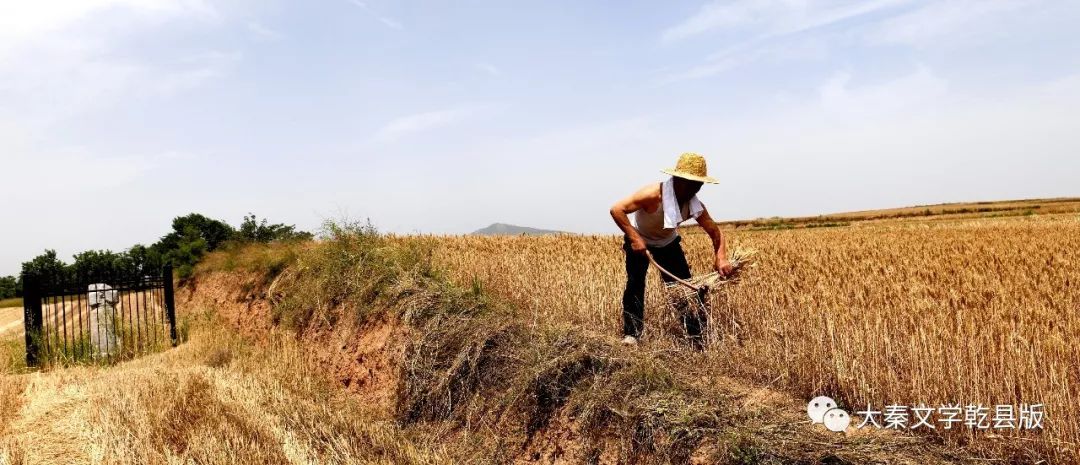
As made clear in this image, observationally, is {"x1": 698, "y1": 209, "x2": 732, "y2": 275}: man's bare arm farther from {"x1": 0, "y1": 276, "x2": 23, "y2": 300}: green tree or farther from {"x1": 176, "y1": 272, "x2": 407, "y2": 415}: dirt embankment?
{"x1": 0, "y1": 276, "x2": 23, "y2": 300}: green tree

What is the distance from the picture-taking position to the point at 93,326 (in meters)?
11.9

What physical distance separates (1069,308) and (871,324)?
1459 millimetres

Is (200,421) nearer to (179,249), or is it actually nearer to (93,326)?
(93,326)

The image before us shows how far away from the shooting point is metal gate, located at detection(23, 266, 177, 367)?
36.7 feet

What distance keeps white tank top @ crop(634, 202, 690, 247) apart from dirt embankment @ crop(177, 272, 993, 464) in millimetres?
1107

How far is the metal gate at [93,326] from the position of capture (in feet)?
36.7

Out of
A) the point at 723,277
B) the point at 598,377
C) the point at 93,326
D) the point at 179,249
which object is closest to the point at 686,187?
the point at 723,277

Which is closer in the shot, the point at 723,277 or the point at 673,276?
the point at 673,276

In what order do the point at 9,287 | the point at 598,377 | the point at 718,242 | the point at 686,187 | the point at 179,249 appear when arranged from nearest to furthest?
the point at 598,377
the point at 686,187
the point at 718,242
the point at 179,249
the point at 9,287

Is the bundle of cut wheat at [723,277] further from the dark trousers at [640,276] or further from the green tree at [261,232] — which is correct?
the green tree at [261,232]

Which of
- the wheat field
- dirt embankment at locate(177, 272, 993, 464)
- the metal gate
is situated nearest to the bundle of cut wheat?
the wheat field

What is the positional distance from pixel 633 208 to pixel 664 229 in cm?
44

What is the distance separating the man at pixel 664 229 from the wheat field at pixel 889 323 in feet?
0.73

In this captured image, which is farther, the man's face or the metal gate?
the metal gate
